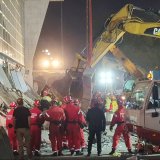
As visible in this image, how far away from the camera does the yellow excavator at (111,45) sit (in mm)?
15159

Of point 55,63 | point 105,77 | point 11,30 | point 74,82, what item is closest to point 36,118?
point 74,82

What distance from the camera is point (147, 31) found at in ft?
49.5

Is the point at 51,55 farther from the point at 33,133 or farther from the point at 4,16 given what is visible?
the point at 33,133

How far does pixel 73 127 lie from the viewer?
11750 mm

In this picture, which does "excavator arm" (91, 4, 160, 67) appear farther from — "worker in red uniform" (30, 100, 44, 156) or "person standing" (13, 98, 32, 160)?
"person standing" (13, 98, 32, 160)

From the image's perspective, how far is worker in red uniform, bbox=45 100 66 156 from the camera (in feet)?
37.9

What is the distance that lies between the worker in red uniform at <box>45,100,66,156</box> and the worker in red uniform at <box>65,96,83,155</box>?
207 millimetres

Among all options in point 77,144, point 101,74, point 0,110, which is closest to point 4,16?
point 101,74

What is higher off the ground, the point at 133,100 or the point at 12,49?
the point at 12,49

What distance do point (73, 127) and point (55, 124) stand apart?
1.92ft

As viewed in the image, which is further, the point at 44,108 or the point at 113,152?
the point at 44,108

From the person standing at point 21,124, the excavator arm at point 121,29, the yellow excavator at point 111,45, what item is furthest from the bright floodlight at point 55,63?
the person standing at point 21,124

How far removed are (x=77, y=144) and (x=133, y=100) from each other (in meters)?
2.18

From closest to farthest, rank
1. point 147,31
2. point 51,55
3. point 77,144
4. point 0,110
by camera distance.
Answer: point 77,144 → point 0,110 → point 147,31 → point 51,55
